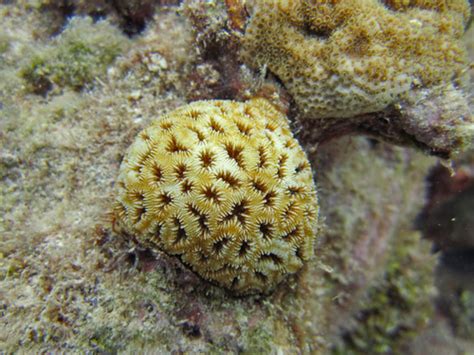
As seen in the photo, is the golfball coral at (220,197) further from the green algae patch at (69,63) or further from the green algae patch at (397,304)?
the green algae patch at (397,304)

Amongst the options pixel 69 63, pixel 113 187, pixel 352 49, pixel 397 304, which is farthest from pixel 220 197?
pixel 397 304

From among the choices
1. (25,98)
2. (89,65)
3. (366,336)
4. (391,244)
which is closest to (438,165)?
(391,244)

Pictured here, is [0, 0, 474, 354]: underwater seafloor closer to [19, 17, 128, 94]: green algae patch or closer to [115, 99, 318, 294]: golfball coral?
[19, 17, 128, 94]: green algae patch

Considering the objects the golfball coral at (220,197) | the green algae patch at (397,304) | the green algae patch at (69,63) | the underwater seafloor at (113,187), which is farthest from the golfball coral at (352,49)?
the green algae patch at (397,304)

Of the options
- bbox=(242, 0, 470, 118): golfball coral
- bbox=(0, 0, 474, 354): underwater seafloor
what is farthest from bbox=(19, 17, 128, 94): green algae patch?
bbox=(242, 0, 470, 118): golfball coral

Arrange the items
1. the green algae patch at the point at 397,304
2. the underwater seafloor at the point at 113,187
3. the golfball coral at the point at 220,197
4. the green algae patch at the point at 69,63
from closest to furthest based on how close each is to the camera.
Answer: the golfball coral at the point at 220,197
the underwater seafloor at the point at 113,187
the green algae patch at the point at 69,63
the green algae patch at the point at 397,304
